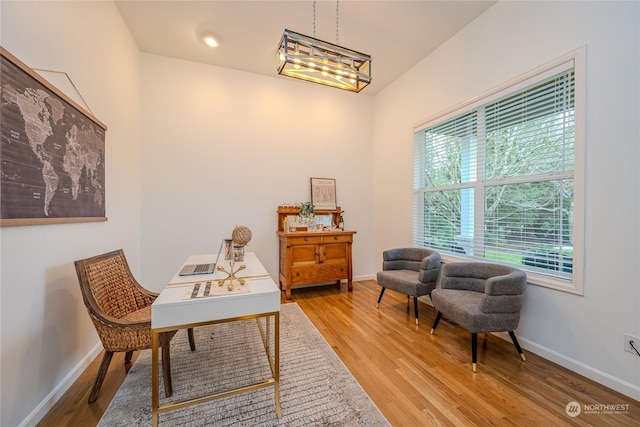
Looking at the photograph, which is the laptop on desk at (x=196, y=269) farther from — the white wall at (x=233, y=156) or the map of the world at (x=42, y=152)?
the white wall at (x=233, y=156)

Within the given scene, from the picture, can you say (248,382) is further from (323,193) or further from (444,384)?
(323,193)

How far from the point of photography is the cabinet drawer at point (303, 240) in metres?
A: 3.65

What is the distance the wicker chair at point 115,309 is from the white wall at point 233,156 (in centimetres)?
151

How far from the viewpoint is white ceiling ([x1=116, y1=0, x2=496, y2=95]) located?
8.68 feet

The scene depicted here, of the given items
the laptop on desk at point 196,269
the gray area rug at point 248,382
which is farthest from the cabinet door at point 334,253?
the laptop on desk at point 196,269

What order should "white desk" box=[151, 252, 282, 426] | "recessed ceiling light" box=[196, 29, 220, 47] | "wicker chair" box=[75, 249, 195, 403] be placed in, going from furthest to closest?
1. "recessed ceiling light" box=[196, 29, 220, 47]
2. "wicker chair" box=[75, 249, 195, 403]
3. "white desk" box=[151, 252, 282, 426]

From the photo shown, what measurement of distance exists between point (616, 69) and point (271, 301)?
9.57ft

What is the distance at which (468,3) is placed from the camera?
103 inches

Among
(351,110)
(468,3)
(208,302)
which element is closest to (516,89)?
(468,3)

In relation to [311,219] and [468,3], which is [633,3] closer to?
[468,3]

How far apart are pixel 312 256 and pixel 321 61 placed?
2.59 metres

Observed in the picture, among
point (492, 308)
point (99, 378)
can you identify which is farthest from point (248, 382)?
point (492, 308)

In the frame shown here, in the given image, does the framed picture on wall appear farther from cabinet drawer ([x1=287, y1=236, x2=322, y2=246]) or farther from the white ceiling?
the white ceiling

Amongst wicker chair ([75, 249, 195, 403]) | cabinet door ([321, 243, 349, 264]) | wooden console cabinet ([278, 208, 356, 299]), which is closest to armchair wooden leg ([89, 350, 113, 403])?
wicker chair ([75, 249, 195, 403])
